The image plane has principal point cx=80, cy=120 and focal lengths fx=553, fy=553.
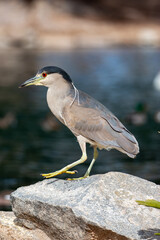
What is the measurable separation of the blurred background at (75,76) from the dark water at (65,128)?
14mm

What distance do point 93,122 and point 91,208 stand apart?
0.91m

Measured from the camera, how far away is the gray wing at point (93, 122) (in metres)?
4.63

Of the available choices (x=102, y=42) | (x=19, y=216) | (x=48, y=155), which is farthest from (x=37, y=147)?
(x=102, y=42)

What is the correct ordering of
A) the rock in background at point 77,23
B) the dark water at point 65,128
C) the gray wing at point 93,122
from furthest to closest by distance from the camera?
the rock in background at point 77,23 → the dark water at point 65,128 → the gray wing at point 93,122

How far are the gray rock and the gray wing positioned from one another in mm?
387

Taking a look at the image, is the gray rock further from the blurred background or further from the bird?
the blurred background

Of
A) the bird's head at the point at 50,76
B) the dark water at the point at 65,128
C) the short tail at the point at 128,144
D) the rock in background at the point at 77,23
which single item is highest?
the bird's head at the point at 50,76

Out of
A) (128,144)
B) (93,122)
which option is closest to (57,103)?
(93,122)

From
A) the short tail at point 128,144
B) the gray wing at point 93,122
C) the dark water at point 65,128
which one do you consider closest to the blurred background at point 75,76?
the dark water at point 65,128

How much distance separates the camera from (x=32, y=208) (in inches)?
169

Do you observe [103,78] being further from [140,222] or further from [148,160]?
[140,222]

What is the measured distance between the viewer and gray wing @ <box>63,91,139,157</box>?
4.63 meters

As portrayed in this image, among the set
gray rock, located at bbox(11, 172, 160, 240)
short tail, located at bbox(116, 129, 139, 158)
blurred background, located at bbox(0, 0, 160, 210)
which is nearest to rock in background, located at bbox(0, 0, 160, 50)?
blurred background, located at bbox(0, 0, 160, 210)

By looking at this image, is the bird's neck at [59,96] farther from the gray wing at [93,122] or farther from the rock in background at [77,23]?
the rock in background at [77,23]
